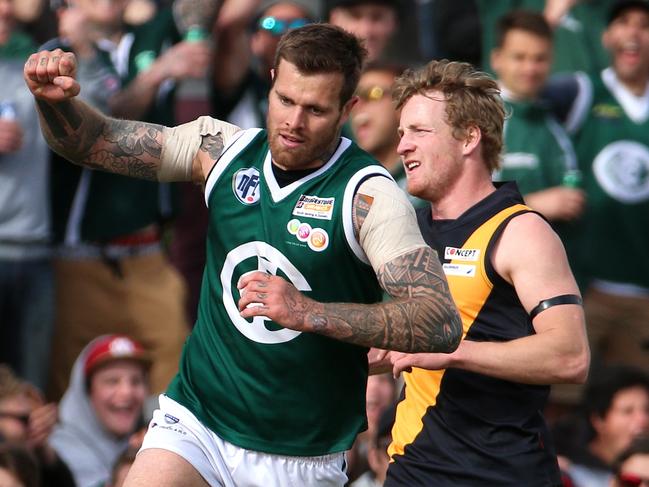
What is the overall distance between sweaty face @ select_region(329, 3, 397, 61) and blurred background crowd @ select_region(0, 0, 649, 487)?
13 millimetres

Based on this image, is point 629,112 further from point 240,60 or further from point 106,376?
point 106,376

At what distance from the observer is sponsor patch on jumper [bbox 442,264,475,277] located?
218 inches

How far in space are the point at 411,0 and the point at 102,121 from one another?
5.86 m

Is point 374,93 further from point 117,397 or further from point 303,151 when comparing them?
point 303,151

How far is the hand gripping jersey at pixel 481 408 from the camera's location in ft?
18.1

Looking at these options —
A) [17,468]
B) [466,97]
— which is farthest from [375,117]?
[17,468]

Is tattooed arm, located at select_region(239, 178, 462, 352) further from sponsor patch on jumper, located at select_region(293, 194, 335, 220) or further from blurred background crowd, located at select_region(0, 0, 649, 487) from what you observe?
blurred background crowd, located at select_region(0, 0, 649, 487)

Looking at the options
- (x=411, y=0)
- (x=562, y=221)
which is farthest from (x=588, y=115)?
(x=411, y=0)

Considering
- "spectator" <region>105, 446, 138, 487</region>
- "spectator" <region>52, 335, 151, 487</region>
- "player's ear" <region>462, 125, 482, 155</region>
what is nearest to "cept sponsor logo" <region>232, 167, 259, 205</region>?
"player's ear" <region>462, 125, 482, 155</region>

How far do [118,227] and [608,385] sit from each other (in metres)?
3.33

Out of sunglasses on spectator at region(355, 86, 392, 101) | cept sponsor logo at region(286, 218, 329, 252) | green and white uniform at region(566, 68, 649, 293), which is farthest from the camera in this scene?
green and white uniform at region(566, 68, 649, 293)

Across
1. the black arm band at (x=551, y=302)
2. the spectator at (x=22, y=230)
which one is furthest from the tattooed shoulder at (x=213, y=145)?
the spectator at (x=22, y=230)

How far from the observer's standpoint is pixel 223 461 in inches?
211

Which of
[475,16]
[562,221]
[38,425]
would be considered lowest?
[38,425]
